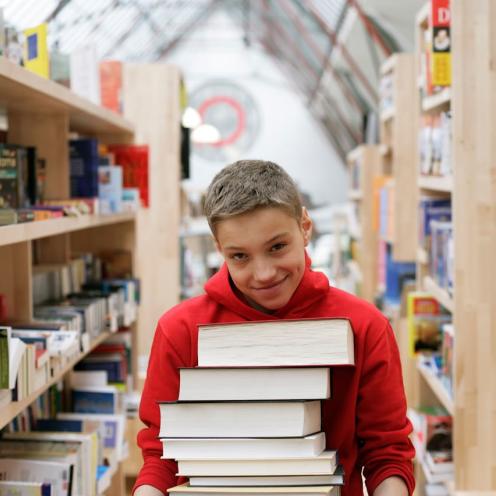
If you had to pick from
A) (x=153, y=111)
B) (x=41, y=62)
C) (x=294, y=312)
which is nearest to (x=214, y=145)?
(x=153, y=111)

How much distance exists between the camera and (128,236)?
4.62 m

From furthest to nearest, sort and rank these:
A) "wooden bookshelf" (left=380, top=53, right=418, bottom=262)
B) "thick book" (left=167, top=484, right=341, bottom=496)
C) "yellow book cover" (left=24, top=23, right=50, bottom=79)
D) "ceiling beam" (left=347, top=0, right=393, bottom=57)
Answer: "ceiling beam" (left=347, top=0, right=393, bottom=57)
"wooden bookshelf" (left=380, top=53, right=418, bottom=262)
"yellow book cover" (left=24, top=23, right=50, bottom=79)
"thick book" (left=167, top=484, right=341, bottom=496)

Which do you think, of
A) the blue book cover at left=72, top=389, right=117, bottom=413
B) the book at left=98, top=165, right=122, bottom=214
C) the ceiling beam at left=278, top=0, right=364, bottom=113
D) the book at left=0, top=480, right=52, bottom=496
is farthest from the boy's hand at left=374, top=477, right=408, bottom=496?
the ceiling beam at left=278, top=0, right=364, bottom=113

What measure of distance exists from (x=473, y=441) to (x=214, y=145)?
19370 mm

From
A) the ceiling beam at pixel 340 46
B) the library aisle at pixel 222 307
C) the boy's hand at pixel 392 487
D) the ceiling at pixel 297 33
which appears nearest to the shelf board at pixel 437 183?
A: the library aisle at pixel 222 307

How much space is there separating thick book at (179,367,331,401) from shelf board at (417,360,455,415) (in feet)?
6.93

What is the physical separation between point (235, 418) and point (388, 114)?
5635mm

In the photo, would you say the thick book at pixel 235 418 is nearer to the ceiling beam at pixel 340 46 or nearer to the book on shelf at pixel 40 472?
the book on shelf at pixel 40 472

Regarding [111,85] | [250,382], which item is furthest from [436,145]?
[250,382]

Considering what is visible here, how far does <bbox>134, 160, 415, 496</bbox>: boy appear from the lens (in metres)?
1.63

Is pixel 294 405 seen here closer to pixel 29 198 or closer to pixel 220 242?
pixel 220 242

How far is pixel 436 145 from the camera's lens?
424 centimetres

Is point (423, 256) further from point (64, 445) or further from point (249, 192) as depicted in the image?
point (249, 192)

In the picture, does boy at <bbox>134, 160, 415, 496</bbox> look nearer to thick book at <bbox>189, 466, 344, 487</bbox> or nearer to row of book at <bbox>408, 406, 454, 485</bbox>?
thick book at <bbox>189, 466, 344, 487</bbox>
